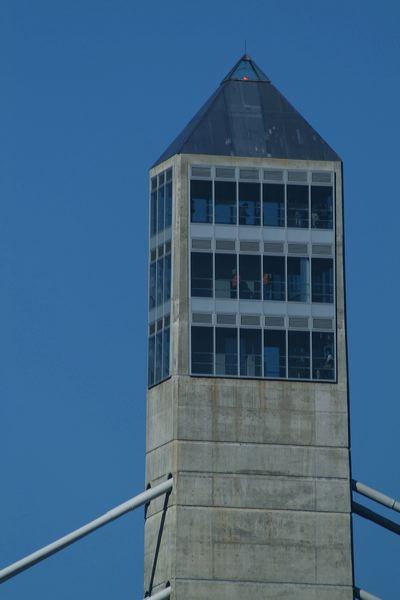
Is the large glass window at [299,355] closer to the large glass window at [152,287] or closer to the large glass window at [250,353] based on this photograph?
the large glass window at [250,353]

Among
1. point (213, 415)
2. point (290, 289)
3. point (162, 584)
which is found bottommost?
point (162, 584)

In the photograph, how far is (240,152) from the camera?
3935 inches

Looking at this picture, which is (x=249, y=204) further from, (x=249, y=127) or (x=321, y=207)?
(x=249, y=127)

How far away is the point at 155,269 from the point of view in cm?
10106

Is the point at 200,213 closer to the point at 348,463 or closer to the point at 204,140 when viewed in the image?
the point at 204,140

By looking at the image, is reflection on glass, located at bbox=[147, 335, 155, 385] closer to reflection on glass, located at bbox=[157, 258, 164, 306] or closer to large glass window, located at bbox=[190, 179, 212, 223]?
reflection on glass, located at bbox=[157, 258, 164, 306]

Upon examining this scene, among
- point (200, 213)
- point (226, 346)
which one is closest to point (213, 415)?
point (226, 346)

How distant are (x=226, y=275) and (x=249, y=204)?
3.66m

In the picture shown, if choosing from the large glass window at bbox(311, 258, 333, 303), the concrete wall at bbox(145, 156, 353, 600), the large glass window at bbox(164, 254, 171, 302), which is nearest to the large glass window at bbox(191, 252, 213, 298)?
the concrete wall at bbox(145, 156, 353, 600)

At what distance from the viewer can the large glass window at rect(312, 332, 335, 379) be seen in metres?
97.7

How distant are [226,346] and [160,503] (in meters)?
7.87

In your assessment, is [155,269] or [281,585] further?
[155,269]

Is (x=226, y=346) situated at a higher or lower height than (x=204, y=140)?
lower

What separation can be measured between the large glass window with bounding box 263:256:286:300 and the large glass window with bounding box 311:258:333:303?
1.45 metres
